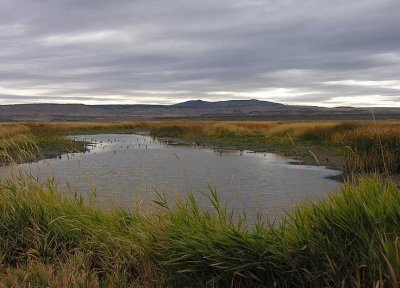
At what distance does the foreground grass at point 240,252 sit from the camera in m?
4.10

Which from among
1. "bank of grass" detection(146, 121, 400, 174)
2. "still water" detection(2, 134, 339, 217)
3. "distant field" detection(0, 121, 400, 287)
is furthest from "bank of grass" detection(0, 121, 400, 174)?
"distant field" detection(0, 121, 400, 287)

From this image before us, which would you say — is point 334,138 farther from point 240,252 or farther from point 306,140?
point 240,252

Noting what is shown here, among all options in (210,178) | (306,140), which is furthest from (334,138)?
(210,178)

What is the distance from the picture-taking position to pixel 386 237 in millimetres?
4043

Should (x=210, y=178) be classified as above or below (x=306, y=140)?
below

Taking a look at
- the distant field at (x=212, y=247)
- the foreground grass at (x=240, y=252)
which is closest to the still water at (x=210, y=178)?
the distant field at (x=212, y=247)

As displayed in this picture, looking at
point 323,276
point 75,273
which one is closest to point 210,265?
point 323,276

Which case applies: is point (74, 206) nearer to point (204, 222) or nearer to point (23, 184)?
point (23, 184)

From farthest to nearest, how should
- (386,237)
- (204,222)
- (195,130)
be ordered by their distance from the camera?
(195,130)
(204,222)
(386,237)

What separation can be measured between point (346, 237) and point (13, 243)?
4.34 metres

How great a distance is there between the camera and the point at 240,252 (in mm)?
4508

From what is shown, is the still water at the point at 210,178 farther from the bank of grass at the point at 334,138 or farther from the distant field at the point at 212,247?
the bank of grass at the point at 334,138

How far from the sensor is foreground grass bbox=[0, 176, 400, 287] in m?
4.10

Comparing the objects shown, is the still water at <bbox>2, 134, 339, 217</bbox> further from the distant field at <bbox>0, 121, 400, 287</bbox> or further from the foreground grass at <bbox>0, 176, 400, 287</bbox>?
the foreground grass at <bbox>0, 176, 400, 287</bbox>
